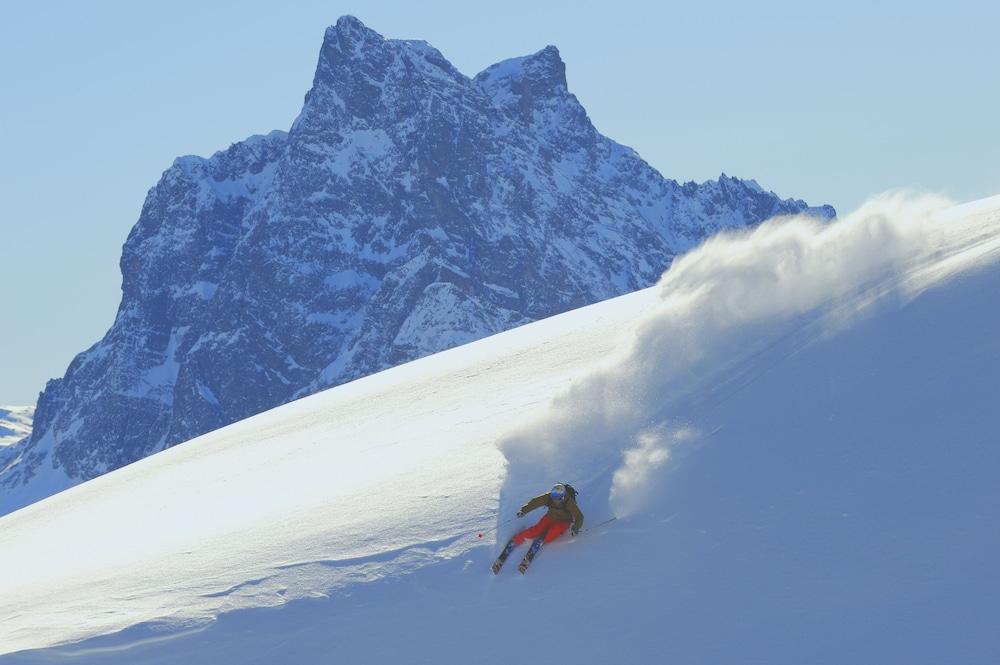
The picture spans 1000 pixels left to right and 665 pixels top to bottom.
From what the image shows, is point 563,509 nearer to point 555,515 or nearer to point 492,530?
point 555,515

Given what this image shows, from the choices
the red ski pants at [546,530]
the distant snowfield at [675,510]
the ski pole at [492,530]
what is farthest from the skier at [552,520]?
the ski pole at [492,530]

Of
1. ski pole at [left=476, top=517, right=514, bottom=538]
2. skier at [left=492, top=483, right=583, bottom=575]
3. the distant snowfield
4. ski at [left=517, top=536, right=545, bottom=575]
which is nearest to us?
the distant snowfield

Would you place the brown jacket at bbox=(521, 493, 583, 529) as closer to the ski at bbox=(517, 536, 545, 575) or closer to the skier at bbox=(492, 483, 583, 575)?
the skier at bbox=(492, 483, 583, 575)

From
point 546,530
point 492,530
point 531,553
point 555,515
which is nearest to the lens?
point 531,553

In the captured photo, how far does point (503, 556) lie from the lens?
1680cm

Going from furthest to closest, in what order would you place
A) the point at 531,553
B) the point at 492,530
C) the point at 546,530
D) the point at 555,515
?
the point at 492,530 → the point at 555,515 → the point at 546,530 → the point at 531,553

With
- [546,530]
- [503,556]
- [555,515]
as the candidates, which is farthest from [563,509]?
[503,556]

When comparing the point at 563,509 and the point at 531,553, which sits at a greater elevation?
the point at 563,509

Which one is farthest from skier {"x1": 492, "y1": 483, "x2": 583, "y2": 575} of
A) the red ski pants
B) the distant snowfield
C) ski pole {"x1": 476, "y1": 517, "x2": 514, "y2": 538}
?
ski pole {"x1": 476, "y1": 517, "x2": 514, "y2": 538}

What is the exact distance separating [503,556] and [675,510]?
2091 millimetres

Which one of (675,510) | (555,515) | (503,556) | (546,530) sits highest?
(555,515)

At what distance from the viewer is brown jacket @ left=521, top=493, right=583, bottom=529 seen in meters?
17.0

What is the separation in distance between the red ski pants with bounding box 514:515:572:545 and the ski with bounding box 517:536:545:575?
0.25 feet

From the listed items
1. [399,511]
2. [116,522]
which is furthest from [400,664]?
[116,522]
